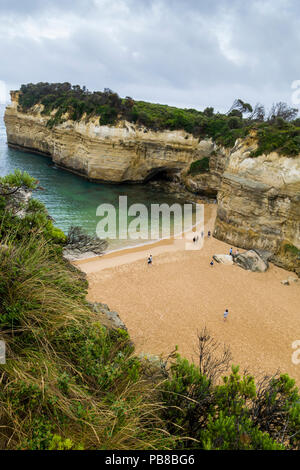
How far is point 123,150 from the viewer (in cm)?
3809

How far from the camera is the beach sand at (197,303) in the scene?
11.7 meters

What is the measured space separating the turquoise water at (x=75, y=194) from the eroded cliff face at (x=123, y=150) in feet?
7.55

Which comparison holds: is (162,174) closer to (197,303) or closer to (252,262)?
(252,262)

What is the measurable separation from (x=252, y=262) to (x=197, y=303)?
6.86 meters

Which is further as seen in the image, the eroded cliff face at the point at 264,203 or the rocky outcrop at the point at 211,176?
the rocky outcrop at the point at 211,176

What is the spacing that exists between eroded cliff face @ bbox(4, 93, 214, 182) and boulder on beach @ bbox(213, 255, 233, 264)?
22.4 meters

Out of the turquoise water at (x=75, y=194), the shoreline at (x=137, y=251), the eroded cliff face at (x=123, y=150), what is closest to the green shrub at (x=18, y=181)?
the shoreline at (x=137, y=251)

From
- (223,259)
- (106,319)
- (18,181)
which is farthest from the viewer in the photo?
(223,259)

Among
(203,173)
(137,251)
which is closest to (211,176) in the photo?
(203,173)

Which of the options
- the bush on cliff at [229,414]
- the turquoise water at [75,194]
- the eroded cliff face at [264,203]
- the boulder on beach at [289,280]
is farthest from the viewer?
the turquoise water at [75,194]

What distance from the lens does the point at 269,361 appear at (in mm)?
11203

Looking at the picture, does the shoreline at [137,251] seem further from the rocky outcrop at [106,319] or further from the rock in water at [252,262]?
the rocky outcrop at [106,319]

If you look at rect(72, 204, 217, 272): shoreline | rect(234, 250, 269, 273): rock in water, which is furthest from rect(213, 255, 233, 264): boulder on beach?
rect(72, 204, 217, 272): shoreline

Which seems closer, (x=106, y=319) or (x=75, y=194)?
(x=106, y=319)
